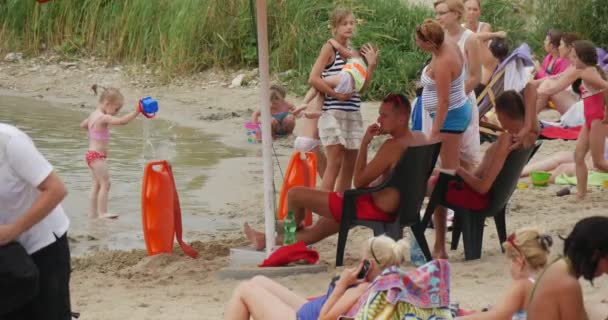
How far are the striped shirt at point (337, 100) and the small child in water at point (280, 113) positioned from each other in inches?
44.4

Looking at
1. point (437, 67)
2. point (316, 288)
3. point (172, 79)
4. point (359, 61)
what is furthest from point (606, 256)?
point (172, 79)

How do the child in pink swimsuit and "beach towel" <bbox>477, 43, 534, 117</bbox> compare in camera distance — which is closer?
the child in pink swimsuit

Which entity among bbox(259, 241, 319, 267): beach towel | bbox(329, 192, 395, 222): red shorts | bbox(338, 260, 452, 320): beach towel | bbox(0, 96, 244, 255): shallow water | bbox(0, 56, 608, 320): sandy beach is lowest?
bbox(0, 96, 244, 255): shallow water

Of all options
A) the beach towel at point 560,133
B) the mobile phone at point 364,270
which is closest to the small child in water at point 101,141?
Result: the beach towel at point 560,133

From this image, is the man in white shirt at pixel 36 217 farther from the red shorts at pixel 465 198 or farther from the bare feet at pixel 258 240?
the red shorts at pixel 465 198

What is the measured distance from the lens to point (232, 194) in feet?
36.4

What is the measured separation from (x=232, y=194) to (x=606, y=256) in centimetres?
718

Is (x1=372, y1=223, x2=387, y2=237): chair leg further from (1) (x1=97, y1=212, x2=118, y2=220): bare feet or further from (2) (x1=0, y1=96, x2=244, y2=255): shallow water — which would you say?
(1) (x1=97, y1=212, x2=118, y2=220): bare feet

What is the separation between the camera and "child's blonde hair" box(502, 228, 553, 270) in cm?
482

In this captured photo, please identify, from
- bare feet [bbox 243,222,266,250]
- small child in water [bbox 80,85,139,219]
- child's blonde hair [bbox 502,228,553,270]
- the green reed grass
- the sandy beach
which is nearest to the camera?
child's blonde hair [bbox 502,228,553,270]

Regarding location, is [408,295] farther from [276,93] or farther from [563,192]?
[276,93]

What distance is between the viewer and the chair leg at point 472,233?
738 cm

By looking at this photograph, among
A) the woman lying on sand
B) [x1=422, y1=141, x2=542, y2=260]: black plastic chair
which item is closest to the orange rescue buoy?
[x1=422, y1=141, x2=542, y2=260]: black plastic chair

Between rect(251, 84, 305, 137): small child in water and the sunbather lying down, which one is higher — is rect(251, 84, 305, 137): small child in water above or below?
above
